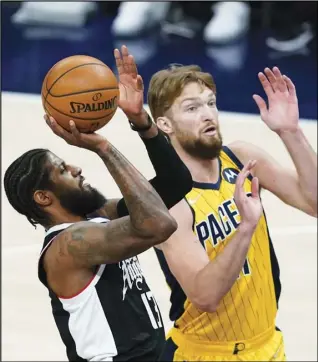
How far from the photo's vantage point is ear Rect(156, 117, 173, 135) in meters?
5.77

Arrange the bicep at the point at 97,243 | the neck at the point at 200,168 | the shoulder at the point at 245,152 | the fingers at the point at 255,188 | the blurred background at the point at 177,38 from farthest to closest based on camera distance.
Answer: the blurred background at the point at 177,38, the shoulder at the point at 245,152, the neck at the point at 200,168, the fingers at the point at 255,188, the bicep at the point at 97,243

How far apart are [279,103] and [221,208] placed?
27.7 inches

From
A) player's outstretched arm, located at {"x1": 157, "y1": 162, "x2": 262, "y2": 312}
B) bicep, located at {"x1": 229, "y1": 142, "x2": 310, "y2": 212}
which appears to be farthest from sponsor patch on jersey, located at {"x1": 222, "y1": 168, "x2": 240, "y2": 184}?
player's outstretched arm, located at {"x1": 157, "y1": 162, "x2": 262, "y2": 312}

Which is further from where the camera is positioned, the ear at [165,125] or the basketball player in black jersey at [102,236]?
the ear at [165,125]

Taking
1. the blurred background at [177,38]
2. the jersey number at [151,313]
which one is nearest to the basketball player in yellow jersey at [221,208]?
the jersey number at [151,313]

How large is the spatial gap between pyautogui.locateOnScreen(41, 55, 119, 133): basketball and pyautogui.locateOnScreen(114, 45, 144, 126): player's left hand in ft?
0.25

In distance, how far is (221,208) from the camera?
18.2 ft

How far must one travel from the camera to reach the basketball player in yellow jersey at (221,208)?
5441 millimetres

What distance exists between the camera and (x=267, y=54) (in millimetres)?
17453

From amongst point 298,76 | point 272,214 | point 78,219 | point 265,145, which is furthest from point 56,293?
point 298,76

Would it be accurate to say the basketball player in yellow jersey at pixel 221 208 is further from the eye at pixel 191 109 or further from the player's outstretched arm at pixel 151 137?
the player's outstretched arm at pixel 151 137

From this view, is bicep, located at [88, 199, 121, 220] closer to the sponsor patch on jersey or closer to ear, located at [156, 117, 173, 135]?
ear, located at [156, 117, 173, 135]

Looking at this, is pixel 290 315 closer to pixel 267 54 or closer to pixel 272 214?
pixel 272 214

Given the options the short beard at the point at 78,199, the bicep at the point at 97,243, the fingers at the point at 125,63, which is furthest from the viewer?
the short beard at the point at 78,199
